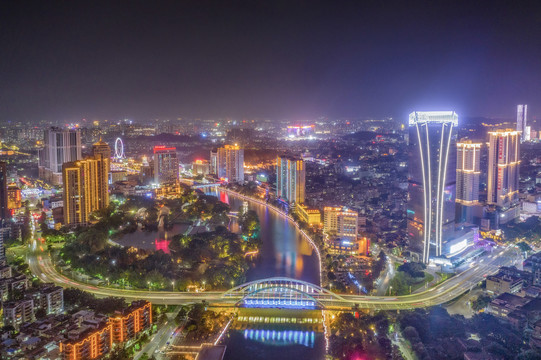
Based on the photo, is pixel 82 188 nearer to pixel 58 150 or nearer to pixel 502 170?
pixel 58 150

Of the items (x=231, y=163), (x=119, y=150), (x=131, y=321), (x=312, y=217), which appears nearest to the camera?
(x=131, y=321)

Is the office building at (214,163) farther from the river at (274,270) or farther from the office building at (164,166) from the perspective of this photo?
the river at (274,270)

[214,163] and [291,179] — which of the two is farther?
[214,163]

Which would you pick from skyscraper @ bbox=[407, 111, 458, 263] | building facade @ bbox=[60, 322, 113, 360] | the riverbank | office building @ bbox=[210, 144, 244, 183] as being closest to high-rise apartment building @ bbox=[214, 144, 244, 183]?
office building @ bbox=[210, 144, 244, 183]

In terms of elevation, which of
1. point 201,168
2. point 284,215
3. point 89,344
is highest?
point 201,168

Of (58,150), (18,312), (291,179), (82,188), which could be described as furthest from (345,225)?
(58,150)

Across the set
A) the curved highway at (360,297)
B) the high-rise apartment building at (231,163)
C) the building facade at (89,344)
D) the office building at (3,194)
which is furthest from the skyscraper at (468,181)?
the office building at (3,194)

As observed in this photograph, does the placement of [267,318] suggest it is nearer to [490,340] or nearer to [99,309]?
[99,309]
